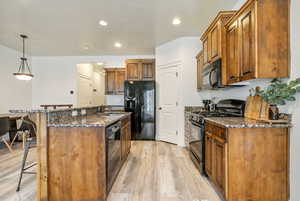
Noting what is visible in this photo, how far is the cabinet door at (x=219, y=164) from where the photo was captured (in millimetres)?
1846

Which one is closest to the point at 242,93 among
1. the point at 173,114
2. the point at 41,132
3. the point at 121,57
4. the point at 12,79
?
the point at 173,114

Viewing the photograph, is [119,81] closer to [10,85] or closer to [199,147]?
[10,85]

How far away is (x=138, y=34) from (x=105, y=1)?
1.42m

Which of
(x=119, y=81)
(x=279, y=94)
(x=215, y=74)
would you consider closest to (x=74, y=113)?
(x=215, y=74)

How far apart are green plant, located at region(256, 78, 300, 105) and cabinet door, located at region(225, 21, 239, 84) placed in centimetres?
50

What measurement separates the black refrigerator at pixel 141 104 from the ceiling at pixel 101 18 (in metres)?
1.19

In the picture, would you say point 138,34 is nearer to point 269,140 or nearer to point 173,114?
point 173,114

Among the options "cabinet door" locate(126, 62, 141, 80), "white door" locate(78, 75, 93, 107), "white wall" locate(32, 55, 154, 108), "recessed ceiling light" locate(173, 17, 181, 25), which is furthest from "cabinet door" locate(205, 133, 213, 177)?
"white door" locate(78, 75, 93, 107)

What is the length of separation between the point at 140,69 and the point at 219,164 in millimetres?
3780

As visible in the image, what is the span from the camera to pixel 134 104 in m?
4.76

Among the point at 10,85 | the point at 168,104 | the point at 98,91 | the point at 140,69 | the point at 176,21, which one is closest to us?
the point at 176,21

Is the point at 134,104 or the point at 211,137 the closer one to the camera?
the point at 211,137

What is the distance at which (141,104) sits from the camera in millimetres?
4754

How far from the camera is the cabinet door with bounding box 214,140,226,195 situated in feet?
6.06
